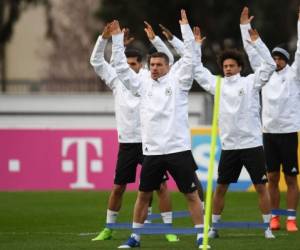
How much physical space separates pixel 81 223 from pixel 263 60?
448cm

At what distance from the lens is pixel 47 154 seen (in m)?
26.7

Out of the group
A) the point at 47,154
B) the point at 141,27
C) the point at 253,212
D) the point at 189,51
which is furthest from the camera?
the point at 141,27

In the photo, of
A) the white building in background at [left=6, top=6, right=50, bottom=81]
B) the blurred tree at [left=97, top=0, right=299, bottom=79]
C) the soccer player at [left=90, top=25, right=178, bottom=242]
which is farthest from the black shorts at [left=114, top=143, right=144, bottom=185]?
the white building in background at [left=6, top=6, right=50, bottom=81]

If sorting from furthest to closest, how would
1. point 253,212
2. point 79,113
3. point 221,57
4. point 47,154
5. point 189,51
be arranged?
A: point 79,113 < point 47,154 < point 253,212 < point 221,57 < point 189,51

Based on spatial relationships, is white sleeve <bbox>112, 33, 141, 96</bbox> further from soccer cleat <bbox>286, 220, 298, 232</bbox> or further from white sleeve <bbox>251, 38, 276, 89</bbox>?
soccer cleat <bbox>286, 220, 298, 232</bbox>

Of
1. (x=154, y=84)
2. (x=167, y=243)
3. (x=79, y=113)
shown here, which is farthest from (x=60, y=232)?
(x=79, y=113)

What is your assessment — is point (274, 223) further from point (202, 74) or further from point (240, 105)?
point (202, 74)

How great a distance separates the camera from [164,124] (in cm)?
1560

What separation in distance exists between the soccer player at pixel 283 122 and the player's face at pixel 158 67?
2822 mm

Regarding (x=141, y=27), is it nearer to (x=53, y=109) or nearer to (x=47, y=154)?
(x=53, y=109)

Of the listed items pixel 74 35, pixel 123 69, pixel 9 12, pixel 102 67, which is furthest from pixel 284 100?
pixel 74 35

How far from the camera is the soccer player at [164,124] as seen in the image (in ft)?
51.1

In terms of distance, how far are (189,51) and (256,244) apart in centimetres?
252

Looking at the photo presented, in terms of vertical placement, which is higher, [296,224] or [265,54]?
[265,54]
